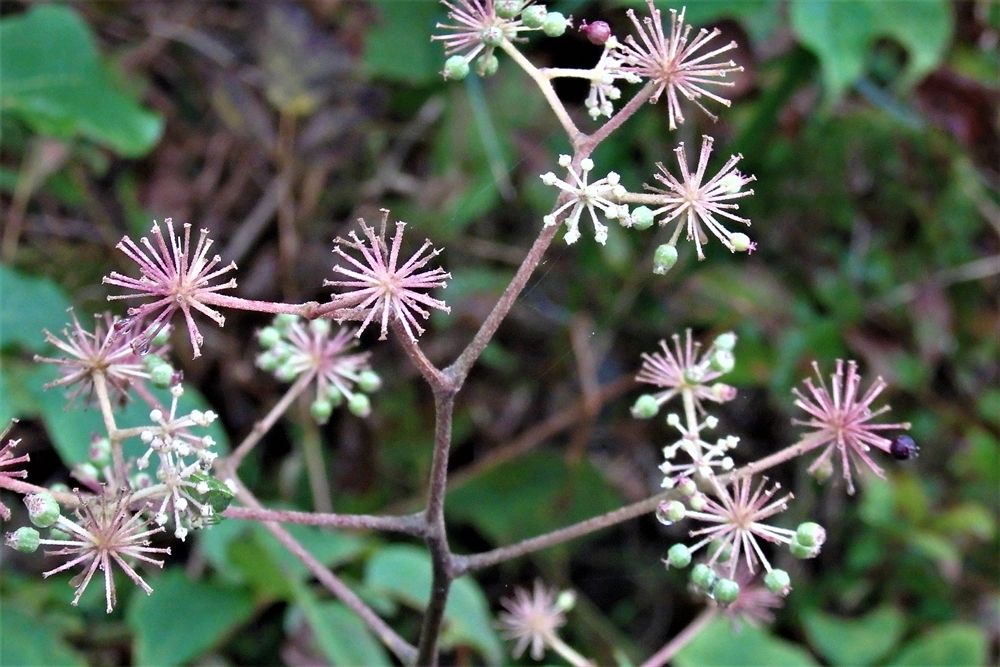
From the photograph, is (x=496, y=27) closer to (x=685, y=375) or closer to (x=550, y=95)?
(x=550, y=95)

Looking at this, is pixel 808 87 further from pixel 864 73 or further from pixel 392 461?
pixel 392 461

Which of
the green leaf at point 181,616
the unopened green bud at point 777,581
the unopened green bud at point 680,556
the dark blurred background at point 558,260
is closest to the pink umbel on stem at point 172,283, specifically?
the unopened green bud at point 680,556

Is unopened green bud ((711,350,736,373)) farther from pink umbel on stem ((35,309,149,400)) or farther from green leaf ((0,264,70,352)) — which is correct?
green leaf ((0,264,70,352))

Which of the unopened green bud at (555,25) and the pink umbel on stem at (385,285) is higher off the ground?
the unopened green bud at (555,25)

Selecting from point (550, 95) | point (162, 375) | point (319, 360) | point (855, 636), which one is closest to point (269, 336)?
point (319, 360)

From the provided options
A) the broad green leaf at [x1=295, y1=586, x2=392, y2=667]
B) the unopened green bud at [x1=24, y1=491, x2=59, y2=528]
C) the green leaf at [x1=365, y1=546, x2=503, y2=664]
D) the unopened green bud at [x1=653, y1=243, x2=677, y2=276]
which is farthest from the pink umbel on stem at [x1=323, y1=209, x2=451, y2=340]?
the green leaf at [x1=365, y1=546, x2=503, y2=664]

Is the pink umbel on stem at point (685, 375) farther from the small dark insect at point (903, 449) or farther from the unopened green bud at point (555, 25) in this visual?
the unopened green bud at point (555, 25)
